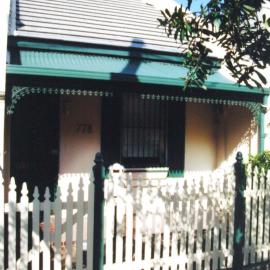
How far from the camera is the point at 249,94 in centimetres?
923

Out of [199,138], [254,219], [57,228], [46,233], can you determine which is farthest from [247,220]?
[199,138]

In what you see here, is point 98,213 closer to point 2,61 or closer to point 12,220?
point 12,220

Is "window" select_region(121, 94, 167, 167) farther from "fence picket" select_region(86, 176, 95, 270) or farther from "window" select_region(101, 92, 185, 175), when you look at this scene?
"fence picket" select_region(86, 176, 95, 270)

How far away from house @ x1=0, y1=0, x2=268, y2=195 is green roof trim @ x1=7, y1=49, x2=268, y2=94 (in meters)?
0.02

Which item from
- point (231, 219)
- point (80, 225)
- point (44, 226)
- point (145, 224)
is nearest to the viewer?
point (44, 226)

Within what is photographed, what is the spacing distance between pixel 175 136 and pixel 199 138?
2.45 ft

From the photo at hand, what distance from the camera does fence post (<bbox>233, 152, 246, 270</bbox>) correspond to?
5723mm

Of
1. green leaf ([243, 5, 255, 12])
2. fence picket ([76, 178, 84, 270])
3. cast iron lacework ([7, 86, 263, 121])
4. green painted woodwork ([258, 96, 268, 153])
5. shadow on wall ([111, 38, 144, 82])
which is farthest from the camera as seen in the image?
green painted woodwork ([258, 96, 268, 153])

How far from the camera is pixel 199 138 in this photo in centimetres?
1032

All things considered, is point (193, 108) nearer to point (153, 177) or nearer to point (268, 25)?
point (153, 177)

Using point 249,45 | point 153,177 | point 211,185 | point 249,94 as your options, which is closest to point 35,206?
point 211,185

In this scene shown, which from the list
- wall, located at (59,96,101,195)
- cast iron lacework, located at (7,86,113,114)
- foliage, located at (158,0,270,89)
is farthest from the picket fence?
wall, located at (59,96,101,195)

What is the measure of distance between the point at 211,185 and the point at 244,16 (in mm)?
2384

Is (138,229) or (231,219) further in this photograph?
(231,219)
